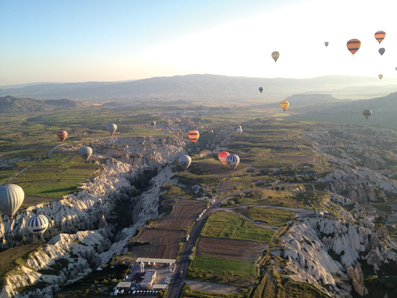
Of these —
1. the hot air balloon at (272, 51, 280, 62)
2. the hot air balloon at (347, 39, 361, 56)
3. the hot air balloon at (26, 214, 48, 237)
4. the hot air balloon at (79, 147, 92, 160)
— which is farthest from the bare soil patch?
the hot air balloon at (272, 51, 280, 62)

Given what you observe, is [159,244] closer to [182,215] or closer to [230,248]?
[182,215]

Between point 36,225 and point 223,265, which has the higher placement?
point 36,225

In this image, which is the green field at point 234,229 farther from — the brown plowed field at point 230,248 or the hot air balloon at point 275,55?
the hot air balloon at point 275,55

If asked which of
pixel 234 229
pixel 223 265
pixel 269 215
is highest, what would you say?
pixel 269 215

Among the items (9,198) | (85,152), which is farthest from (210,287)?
(85,152)

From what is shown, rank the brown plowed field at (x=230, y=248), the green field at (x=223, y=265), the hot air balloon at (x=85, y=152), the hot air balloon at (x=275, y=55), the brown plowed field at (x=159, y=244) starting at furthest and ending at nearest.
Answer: the hot air balloon at (x=275, y=55), the hot air balloon at (x=85, y=152), the brown plowed field at (x=159, y=244), the brown plowed field at (x=230, y=248), the green field at (x=223, y=265)

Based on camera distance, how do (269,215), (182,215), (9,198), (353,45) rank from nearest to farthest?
(9,198) < (269,215) < (182,215) < (353,45)

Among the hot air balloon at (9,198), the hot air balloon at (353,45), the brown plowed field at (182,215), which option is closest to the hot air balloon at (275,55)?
the hot air balloon at (353,45)

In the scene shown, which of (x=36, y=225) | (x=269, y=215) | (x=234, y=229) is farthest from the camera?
(x=269, y=215)
